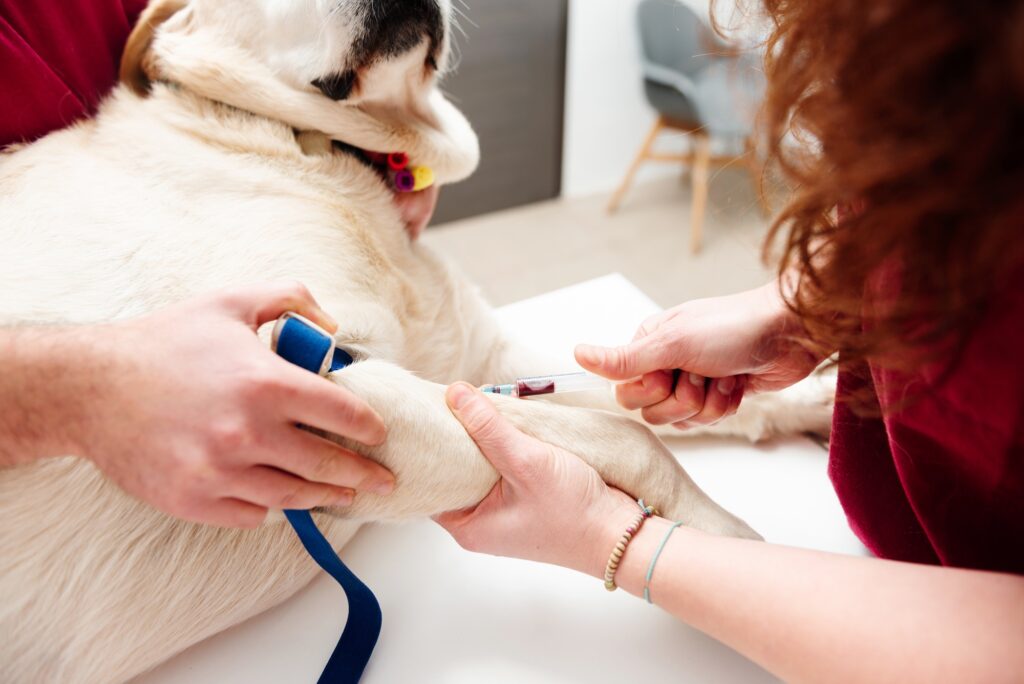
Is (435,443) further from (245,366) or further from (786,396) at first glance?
(786,396)

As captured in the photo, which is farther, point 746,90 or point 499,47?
point 499,47

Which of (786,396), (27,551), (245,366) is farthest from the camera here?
(786,396)

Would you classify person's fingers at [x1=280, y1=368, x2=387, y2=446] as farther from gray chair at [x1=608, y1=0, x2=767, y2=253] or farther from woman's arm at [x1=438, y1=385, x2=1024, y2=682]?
gray chair at [x1=608, y1=0, x2=767, y2=253]

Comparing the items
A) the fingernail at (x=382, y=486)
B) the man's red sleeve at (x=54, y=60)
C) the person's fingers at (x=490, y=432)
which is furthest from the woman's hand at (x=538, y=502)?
the man's red sleeve at (x=54, y=60)

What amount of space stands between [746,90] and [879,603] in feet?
3.84

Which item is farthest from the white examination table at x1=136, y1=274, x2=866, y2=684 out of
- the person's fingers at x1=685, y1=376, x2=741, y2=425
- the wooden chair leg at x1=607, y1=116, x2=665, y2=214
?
the wooden chair leg at x1=607, y1=116, x2=665, y2=214

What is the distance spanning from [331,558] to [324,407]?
192 mm

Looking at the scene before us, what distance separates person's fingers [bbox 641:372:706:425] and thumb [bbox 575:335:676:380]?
51 millimetres

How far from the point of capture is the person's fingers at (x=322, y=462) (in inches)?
21.3

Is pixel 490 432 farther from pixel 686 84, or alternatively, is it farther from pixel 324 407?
pixel 686 84

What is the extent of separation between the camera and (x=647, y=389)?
0.90 metres

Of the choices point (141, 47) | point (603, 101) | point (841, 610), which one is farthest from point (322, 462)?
point (603, 101)

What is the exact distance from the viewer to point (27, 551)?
0.65 m

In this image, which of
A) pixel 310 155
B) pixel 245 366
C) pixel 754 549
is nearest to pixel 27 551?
pixel 245 366
